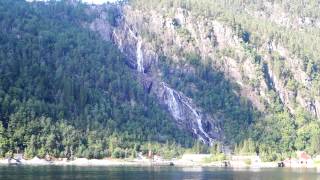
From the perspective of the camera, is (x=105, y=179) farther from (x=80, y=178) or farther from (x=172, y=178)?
(x=172, y=178)

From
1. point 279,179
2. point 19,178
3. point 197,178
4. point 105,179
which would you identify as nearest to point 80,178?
point 105,179

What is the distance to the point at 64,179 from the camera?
136500mm

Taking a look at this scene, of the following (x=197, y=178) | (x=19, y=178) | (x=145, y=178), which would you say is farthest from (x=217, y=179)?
(x=19, y=178)

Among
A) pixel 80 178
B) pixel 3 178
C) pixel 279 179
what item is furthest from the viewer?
pixel 279 179

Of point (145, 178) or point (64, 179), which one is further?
point (145, 178)

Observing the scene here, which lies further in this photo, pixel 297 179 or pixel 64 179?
pixel 297 179

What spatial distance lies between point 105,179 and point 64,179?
10128 millimetres

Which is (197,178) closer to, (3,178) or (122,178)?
(122,178)

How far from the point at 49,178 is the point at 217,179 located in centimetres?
3687

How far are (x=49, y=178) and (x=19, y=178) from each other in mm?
5963

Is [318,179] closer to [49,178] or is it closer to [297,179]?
[297,179]

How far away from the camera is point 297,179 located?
152m

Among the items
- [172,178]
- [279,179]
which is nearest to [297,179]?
[279,179]

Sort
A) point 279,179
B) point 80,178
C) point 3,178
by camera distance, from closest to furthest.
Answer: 1. point 3,178
2. point 80,178
3. point 279,179
